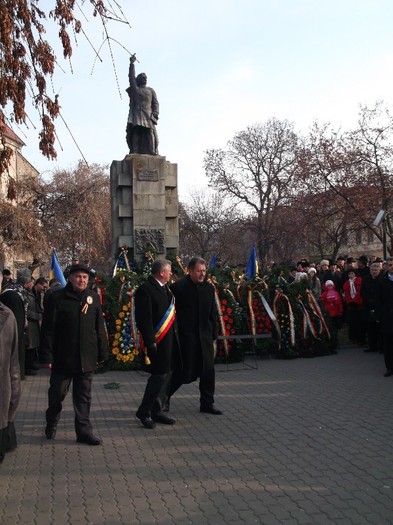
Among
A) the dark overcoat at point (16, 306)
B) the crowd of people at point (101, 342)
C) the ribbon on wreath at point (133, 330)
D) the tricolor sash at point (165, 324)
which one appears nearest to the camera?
the crowd of people at point (101, 342)

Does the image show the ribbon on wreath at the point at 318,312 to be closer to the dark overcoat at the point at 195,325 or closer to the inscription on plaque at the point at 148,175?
the inscription on plaque at the point at 148,175

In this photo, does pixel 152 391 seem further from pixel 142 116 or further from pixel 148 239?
pixel 142 116

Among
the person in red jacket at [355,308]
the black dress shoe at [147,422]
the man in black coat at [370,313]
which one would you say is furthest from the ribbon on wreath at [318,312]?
the black dress shoe at [147,422]

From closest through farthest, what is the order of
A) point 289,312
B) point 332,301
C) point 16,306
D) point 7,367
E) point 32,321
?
point 7,367 < point 16,306 < point 32,321 < point 289,312 < point 332,301

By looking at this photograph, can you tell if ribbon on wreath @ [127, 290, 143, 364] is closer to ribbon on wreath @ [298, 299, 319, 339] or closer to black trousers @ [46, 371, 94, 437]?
ribbon on wreath @ [298, 299, 319, 339]

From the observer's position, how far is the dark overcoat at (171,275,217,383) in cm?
746

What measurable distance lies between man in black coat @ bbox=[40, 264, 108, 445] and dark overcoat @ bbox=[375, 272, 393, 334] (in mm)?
5190

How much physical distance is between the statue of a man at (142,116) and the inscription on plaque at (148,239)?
1991mm

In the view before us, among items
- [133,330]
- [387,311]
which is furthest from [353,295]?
[133,330]

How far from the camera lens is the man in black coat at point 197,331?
7.46 metres

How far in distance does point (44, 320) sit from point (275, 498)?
310cm

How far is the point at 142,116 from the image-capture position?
48.7ft

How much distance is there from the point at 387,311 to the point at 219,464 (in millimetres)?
5255

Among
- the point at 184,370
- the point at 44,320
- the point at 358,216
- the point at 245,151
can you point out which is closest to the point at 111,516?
the point at 44,320
